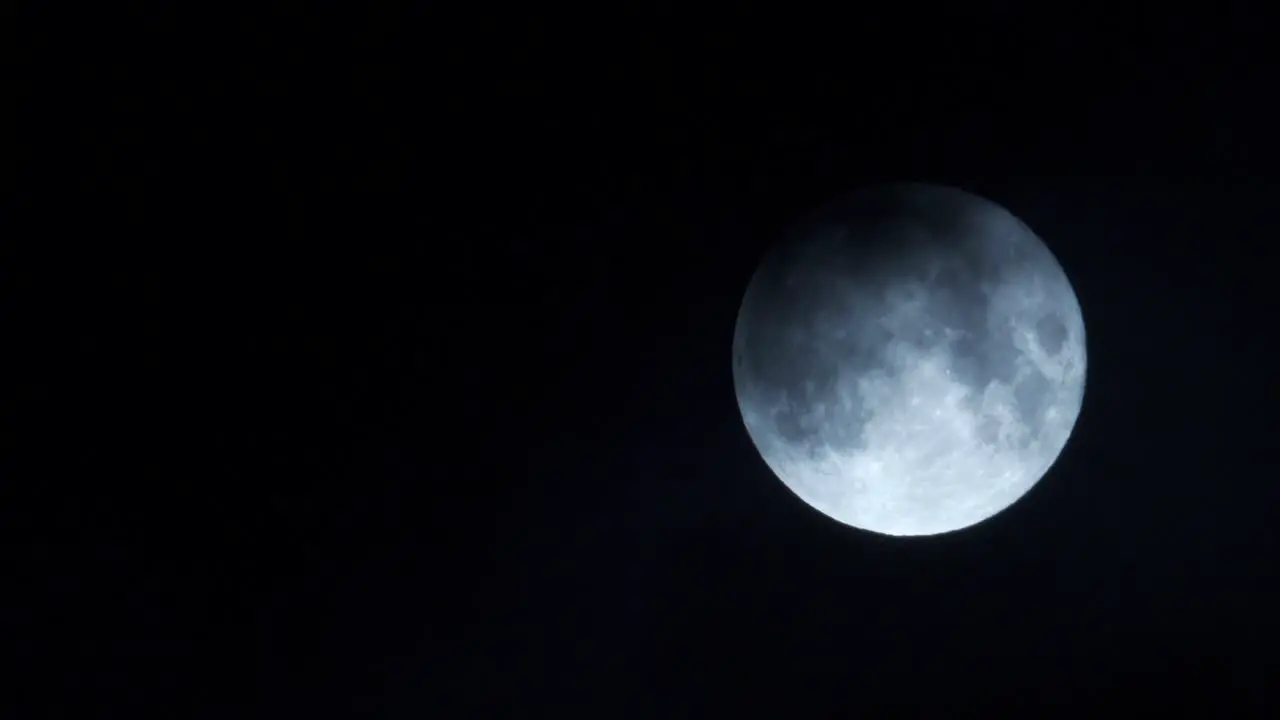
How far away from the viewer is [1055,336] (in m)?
6.19

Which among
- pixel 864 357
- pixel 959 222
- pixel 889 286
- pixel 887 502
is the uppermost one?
pixel 959 222

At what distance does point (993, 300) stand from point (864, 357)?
0.84m

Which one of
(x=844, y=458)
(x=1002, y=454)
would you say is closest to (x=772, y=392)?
(x=844, y=458)

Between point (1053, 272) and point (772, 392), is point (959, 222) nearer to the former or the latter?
point (1053, 272)

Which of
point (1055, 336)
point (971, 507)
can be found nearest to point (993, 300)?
point (1055, 336)

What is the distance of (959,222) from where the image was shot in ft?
20.4

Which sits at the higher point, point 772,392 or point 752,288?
point 752,288

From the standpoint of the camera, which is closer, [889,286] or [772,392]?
[889,286]

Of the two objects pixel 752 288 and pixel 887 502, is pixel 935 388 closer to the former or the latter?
pixel 887 502

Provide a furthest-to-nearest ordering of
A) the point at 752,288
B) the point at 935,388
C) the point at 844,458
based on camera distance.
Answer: the point at 752,288 < the point at 844,458 < the point at 935,388

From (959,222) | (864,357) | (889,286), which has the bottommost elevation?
(864,357)

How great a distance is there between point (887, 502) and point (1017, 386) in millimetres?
1095

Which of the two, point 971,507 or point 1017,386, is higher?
point 1017,386

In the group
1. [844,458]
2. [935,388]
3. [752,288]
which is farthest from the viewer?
[752,288]
